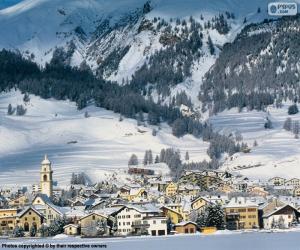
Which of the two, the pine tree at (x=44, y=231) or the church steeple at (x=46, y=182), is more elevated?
the church steeple at (x=46, y=182)

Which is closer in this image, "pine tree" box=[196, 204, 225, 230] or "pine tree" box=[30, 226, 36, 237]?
"pine tree" box=[196, 204, 225, 230]

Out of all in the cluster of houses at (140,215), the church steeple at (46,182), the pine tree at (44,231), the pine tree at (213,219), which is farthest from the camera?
the church steeple at (46,182)

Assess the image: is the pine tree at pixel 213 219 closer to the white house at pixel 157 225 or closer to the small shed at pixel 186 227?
the small shed at pixel 186 227

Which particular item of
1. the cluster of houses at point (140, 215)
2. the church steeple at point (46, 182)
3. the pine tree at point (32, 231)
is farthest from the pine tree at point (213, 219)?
the church steeple at point (46, 182)

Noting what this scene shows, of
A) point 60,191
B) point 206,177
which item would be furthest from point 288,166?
point 60,191

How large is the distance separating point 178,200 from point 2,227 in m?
24.2

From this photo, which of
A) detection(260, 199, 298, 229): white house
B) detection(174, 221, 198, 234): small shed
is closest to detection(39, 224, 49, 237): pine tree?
detection(174, 221, 198, 234): small shed

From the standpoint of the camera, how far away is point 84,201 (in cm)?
14400

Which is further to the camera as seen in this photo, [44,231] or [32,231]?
[32,231]

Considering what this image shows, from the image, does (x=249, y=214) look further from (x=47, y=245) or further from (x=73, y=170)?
(x=73, y=170)

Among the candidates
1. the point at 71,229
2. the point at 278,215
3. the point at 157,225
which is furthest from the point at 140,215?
the point at 278,215

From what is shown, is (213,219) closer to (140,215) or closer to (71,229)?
(140,215)

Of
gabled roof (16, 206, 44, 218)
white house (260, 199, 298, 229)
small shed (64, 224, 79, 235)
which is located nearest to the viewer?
small shed (64, 224, 79, 235)

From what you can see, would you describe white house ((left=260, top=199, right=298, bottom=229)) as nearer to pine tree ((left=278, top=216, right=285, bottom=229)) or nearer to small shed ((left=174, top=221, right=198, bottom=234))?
pine tree ((left=278, top=216, right=285, bottom=229))
